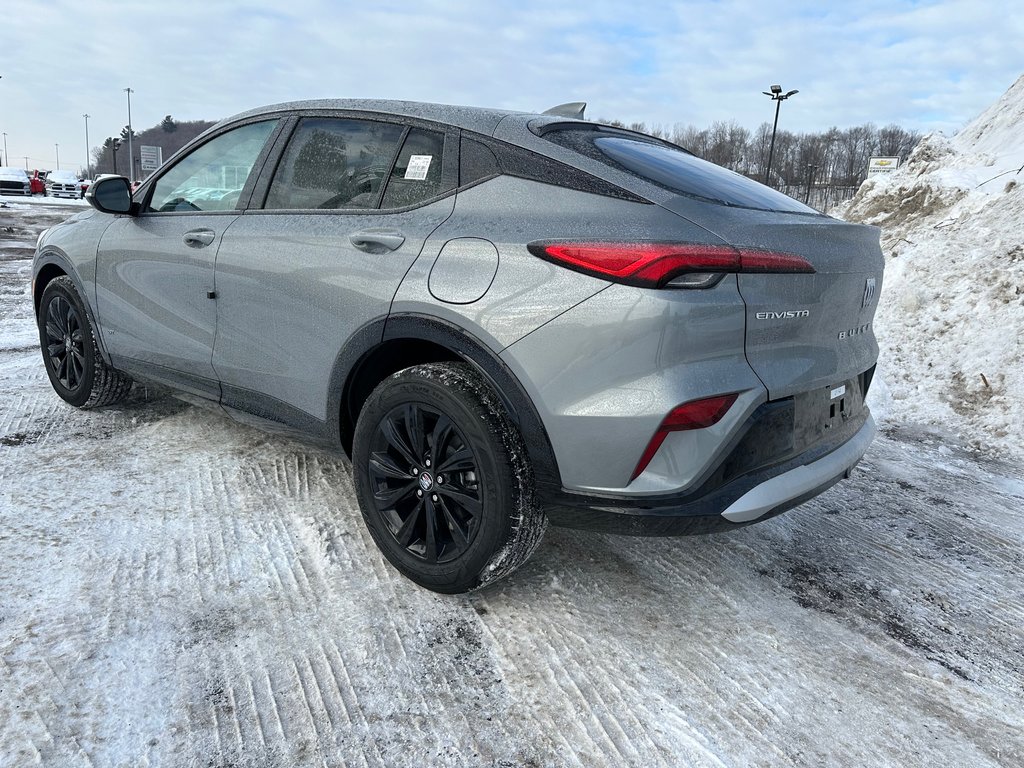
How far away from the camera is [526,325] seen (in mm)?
2189

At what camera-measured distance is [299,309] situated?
284 cm

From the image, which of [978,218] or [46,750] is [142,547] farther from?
[978,218]

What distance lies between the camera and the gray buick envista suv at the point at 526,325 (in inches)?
82.0

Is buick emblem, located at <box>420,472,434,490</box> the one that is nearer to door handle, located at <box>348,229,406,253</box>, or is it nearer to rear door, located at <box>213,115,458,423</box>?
rear door, located at <box>213,115,458,423</box>

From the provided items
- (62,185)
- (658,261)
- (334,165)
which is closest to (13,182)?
(62,185)

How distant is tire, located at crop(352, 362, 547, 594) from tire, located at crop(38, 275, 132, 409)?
7.57 ft

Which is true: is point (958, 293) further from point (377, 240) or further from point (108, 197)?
point (108, 197)

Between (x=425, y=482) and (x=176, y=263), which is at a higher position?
(x=176, y=263)

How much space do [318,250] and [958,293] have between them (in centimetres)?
554

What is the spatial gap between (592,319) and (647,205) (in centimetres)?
39

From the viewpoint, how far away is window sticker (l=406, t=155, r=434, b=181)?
8.64ft

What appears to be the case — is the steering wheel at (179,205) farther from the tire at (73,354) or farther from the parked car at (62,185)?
the parked car at (62,185)

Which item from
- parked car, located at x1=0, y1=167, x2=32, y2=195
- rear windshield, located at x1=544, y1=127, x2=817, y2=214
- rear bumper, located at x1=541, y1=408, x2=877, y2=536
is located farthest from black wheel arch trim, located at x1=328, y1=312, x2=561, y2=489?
parked car, located at x1=0, y1=167, x2=32, y2=195

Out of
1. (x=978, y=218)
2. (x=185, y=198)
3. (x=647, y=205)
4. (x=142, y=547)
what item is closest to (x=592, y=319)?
(x=647, y=205)
